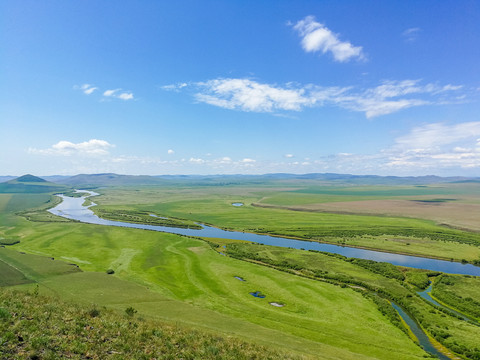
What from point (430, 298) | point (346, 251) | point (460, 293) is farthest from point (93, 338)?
point (346, 251)

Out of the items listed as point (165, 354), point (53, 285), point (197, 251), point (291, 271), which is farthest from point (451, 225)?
point (53, 285)

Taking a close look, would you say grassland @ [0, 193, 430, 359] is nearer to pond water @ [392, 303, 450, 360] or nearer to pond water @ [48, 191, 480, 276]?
pond water @ [392, 303, 450, 360]

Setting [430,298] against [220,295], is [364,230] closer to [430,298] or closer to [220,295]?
[430,298]

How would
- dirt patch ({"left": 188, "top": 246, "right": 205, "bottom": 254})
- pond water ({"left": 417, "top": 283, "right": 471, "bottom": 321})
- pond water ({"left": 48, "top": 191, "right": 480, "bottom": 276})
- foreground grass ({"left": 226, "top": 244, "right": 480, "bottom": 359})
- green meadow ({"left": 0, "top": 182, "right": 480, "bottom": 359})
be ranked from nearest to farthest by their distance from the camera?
green meadow ({"left": 0, "top": 182, "right": 480, "bottom": 359}) < foreground grass ({"left": 226, "top": 244, "right": 480, "bottom": 359}) < pond water ({"left": 417, "top": 283, "right": 471, "bottom": 321}) < pond water ({"left": 48, "top": 191, "right": 480, "bottom": 276}) < dirt patch ({"left": 188, "top": 246, "right": 205, "bottom": 254})

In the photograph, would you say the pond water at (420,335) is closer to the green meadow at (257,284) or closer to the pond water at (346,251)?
the green meadow at (257,284)

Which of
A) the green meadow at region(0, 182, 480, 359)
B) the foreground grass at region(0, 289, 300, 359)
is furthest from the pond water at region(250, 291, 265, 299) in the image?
the foreground grass at region(0, 289, 300, 359)

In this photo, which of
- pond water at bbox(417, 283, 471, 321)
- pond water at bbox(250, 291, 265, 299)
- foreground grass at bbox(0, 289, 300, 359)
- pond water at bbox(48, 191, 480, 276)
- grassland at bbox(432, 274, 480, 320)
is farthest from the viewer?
pond water at bbox(48, 191, 480, 276)
